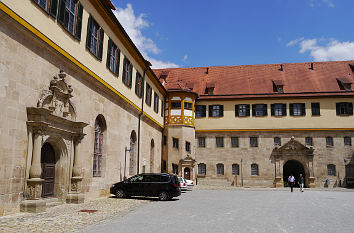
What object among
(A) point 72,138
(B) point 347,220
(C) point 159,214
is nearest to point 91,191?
(A) point 72,138

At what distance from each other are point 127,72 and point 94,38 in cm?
538

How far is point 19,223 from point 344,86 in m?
35.9

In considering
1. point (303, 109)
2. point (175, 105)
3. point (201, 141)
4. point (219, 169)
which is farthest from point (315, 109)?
point (175, 105)

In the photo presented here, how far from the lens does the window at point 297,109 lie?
117 ft

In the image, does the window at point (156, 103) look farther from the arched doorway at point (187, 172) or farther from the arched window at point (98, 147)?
the arched window at point (98, 147)

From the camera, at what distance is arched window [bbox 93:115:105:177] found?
17.5m

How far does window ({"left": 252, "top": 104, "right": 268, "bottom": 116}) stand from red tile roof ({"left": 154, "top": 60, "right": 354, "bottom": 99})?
1248mm

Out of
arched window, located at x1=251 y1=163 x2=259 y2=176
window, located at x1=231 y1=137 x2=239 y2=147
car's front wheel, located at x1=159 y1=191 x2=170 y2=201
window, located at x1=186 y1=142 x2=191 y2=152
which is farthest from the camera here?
window, located at x1=231 y1=137 x2=239 y2=147

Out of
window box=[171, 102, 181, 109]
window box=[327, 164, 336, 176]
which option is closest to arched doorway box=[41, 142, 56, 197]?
window box=[171, 102, 181, 109]

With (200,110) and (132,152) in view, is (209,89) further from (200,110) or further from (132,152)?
(132,152)

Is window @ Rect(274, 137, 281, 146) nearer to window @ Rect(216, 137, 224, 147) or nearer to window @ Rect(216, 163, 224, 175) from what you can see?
window @ Rect(216, 137, 224, 147)

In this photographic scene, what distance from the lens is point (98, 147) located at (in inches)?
709

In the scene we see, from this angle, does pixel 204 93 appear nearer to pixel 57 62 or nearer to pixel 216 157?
pixel 216 157

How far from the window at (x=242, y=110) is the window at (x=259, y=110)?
2.18 feet
